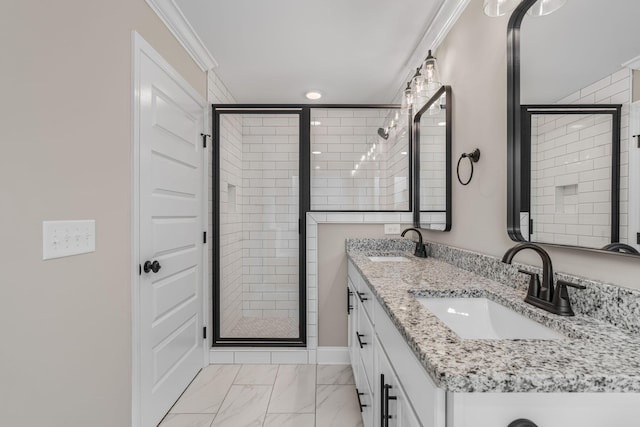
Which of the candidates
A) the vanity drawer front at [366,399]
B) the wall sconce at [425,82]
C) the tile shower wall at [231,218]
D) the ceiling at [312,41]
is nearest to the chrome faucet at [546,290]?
the vanity drawer front at [366,399]

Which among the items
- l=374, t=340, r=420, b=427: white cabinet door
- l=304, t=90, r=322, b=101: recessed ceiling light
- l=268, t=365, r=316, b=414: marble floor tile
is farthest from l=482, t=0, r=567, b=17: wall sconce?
l=268, t=365, r=316, b=414: marble floor tile

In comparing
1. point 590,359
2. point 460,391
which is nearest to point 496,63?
point 590,359

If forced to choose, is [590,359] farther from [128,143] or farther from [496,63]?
[128,143]

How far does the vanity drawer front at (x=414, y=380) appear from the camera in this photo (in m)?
0.61

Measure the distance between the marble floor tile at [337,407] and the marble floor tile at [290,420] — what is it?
5 centimetres

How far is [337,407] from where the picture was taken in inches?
75.1

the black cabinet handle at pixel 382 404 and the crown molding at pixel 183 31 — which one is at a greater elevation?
the crown molding at pixel 183 31

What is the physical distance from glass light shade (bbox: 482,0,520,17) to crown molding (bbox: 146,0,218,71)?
5.50 ft

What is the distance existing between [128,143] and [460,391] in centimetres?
164

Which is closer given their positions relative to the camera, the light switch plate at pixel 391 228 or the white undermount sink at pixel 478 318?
the white undermount sink at pixel 478 318

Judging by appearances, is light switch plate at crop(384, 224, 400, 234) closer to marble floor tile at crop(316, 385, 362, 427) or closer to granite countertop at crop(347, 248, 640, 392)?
marble floor tile at crop(316, 385, 362, 427)

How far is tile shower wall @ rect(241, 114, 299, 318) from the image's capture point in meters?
2.54

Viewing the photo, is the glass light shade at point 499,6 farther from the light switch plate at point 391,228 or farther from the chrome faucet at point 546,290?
the light switch plate at point 391,228

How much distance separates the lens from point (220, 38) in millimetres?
2105
